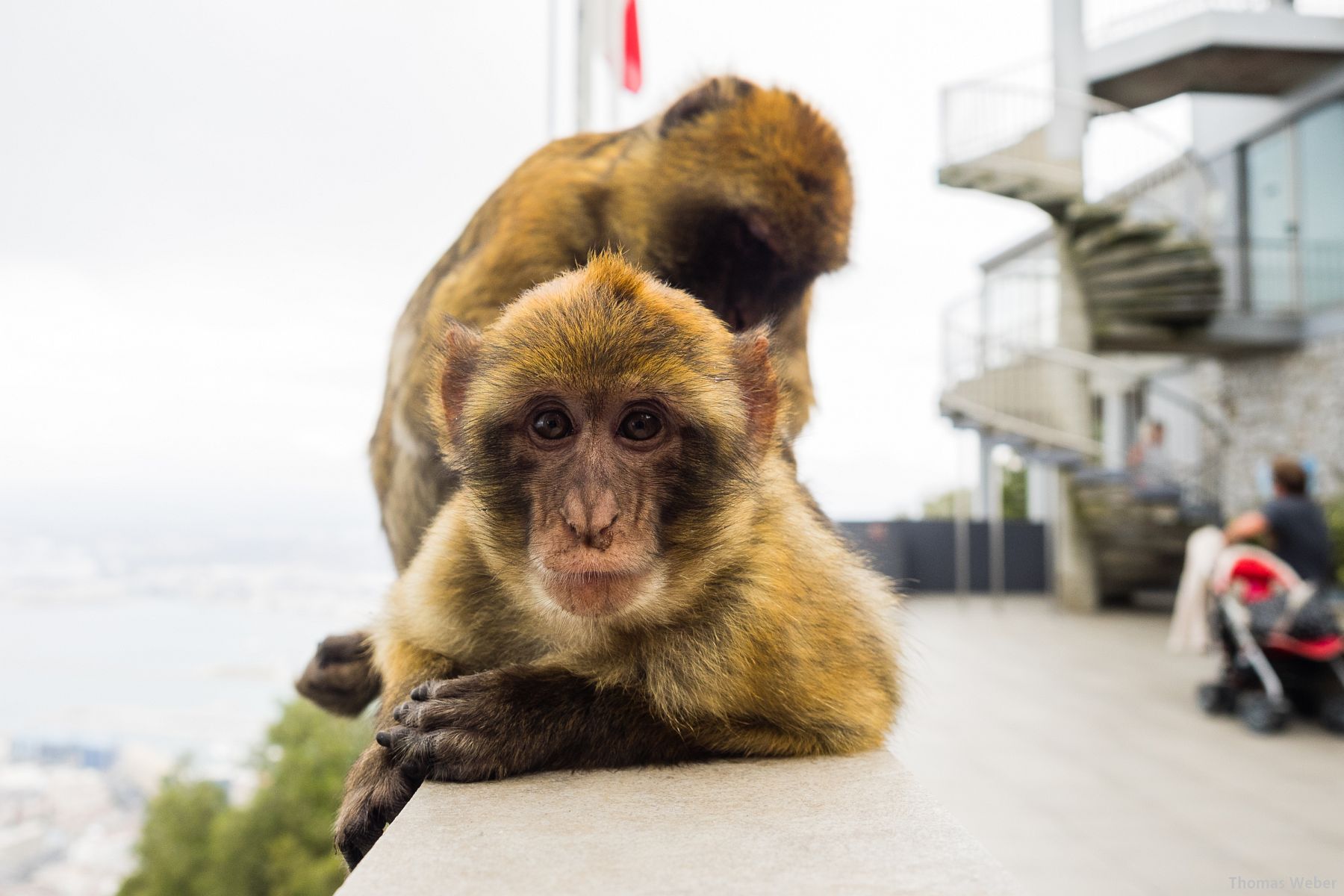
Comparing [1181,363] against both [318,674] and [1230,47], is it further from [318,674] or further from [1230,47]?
[318,674]

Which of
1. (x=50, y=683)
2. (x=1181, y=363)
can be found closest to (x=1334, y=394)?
(x=1181, y=363)

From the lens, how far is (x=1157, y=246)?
42.3 ft

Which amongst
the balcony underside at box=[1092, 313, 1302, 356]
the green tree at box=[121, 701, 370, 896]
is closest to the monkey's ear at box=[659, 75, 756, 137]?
the green tree at box=[121, 701, 370, 896]

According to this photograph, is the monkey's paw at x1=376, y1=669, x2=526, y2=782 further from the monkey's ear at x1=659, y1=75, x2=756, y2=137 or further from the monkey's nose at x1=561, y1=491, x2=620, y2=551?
the monkey's ear at x1=659, y1=75, x2=756, y2=137

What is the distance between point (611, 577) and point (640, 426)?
0.67 ft

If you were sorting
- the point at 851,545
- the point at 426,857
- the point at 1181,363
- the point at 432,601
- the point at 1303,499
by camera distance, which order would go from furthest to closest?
the point at 1181,363 < the point at 1303,499 < the point at 851,545 < the point at 432,601 < the point at 426,857

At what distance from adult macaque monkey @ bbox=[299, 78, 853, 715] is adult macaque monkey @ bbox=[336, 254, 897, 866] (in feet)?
1.50

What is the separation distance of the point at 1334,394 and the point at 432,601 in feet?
46.6

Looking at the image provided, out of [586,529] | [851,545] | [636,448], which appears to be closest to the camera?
[586,529]

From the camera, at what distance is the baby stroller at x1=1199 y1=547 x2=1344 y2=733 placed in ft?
22.4

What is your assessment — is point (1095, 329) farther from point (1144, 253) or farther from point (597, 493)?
point (597, 493)

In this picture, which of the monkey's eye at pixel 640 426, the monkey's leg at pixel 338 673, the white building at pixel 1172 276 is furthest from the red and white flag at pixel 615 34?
the white building at pixel 1172 276

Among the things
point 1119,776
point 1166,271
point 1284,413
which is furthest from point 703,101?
point 1284,413

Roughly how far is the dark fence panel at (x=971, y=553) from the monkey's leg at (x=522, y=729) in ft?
48.6
